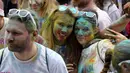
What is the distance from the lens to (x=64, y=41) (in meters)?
4.43

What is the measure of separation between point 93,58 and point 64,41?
51cm

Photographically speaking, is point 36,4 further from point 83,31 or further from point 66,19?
point 83,31

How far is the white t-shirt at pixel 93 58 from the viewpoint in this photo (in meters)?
3.93

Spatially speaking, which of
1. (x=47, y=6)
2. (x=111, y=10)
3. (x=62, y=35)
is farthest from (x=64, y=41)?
(x=111, y=10)

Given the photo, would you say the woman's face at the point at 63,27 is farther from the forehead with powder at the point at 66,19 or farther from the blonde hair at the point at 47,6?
the blonde hair at the point at 47,6

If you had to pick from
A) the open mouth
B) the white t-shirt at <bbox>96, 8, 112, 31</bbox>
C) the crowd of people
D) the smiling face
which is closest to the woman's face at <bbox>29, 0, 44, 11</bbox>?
the crowd of people

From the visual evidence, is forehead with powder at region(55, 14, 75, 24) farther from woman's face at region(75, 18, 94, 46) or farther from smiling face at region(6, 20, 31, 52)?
smiling face at region(6, 20, 31, 52)

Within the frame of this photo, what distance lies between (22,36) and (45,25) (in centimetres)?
116

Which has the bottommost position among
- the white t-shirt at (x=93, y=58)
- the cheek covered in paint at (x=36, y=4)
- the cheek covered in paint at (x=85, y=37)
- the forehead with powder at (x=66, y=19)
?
the white t-shirt at (x=93, y=58)

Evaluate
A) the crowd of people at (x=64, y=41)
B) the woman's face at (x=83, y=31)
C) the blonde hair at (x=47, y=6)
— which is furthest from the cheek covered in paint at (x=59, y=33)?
the blonde hair at (x=47, y=6)

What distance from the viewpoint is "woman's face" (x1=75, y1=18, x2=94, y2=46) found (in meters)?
4.31

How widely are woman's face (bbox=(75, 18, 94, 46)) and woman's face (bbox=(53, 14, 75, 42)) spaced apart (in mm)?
78

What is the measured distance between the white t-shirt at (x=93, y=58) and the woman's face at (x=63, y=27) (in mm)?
286

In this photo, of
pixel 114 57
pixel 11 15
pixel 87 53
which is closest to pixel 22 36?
pixel 11 15
